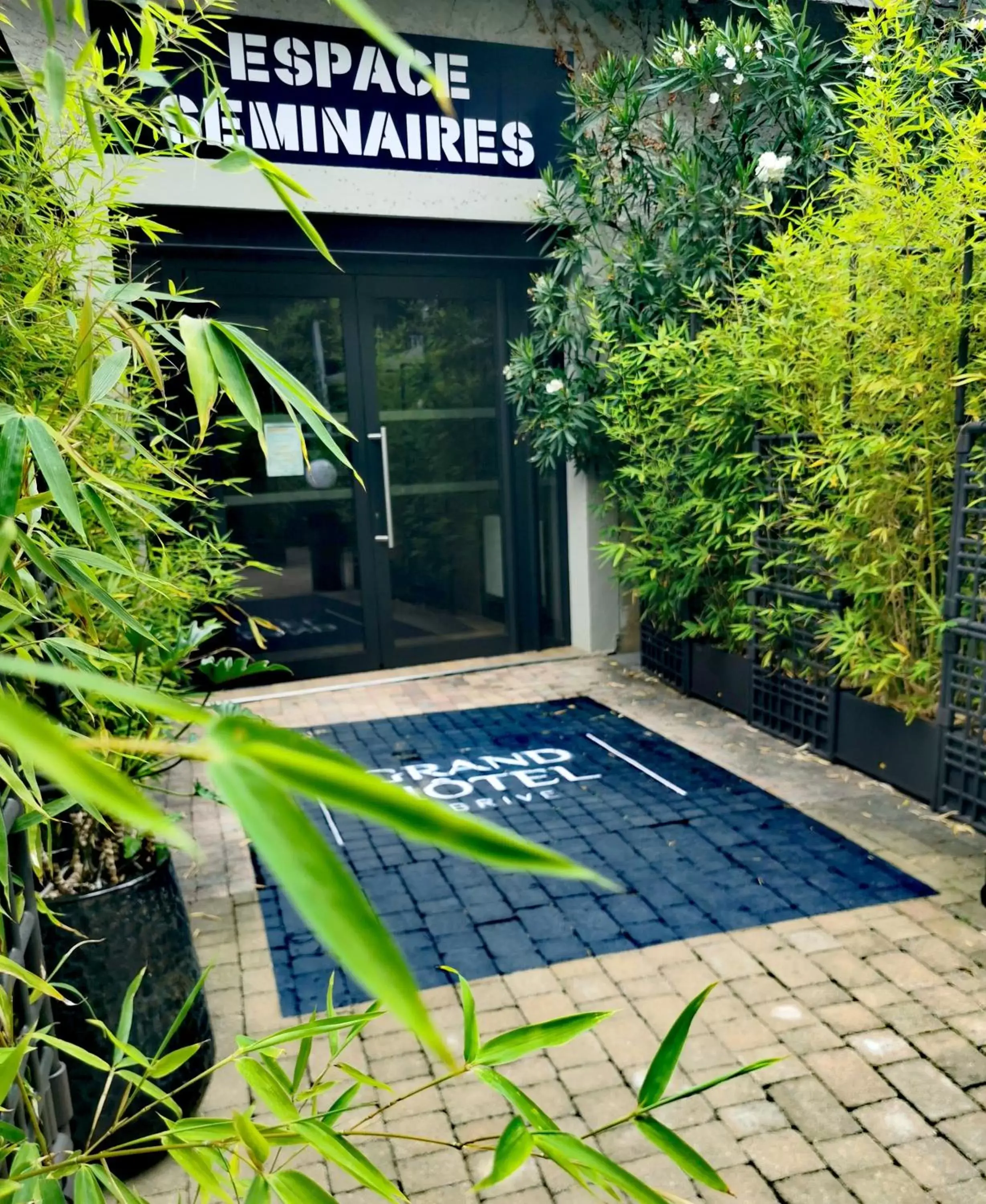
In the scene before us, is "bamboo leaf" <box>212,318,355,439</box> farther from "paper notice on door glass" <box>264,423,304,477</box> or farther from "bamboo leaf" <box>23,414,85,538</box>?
"paper notice on door glass" <box>264,423,304,477</box>

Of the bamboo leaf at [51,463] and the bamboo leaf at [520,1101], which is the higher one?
the bamboo leaf at [51,463]

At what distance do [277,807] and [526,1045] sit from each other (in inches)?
25.2

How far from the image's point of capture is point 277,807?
44cm

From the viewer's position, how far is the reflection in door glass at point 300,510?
5.80 metres

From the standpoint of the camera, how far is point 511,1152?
84 cm

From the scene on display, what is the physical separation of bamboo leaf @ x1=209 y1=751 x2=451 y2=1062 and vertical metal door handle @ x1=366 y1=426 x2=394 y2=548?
5700mm

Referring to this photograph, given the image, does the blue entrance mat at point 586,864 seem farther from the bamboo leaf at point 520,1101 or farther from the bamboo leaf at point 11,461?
the bamboo leaf at point 11,461

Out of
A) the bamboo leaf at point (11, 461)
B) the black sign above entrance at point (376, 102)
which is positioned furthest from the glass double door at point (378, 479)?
the bamboo leaf at point (11, 461)

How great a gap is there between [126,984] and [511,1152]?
4.93 feet

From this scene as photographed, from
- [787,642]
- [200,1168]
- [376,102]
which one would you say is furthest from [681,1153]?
[376,102]

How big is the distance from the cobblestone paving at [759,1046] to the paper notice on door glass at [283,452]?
2.81 meters

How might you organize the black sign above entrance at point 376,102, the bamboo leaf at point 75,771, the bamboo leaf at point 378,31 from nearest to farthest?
the bamboo leaf at point 75,771, the bamboo leaf at point 378,31, the black sign above entrance at point 376,102

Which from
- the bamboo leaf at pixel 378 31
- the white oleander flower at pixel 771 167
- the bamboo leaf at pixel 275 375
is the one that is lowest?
the bamboo leaf at pixel 275 375

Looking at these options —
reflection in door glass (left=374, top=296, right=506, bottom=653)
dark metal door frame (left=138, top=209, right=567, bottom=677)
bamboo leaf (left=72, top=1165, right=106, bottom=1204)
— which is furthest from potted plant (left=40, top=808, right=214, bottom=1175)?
reflection in door glass (left=374, top=296, right=506, bottom=653)
